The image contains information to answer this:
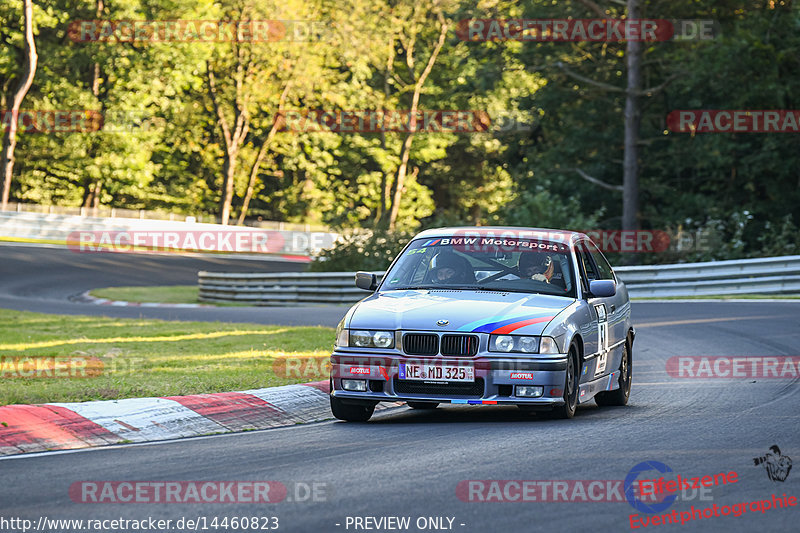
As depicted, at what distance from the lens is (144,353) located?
1495 centimetres

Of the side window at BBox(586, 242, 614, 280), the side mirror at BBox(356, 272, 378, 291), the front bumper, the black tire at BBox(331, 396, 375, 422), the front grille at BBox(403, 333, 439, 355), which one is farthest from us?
the side window at BBox(586, 242, 614, 280)

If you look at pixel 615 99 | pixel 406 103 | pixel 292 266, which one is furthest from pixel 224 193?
pixel 615 99

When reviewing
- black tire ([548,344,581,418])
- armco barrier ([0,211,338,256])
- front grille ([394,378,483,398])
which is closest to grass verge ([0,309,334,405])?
front grille ([394,378,483,398])

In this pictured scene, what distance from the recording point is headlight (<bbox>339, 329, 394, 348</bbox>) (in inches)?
361

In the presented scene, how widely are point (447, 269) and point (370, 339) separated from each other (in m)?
1.38

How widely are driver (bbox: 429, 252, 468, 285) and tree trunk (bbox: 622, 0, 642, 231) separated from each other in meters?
22.7

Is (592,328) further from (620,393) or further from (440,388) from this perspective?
(440,388)

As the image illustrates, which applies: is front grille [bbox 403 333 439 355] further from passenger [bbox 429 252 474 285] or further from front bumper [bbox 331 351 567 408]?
passenger [bbox 429 252 474 285]

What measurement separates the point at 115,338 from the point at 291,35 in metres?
44.7

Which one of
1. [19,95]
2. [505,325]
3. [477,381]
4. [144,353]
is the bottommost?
[144,353]

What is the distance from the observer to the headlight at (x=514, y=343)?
29.5ft

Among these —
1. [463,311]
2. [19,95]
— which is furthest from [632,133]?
[19,95]

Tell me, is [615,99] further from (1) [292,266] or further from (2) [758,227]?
(1) [292,266]

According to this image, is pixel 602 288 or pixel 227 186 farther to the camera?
pixel 227 186
